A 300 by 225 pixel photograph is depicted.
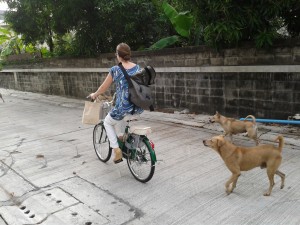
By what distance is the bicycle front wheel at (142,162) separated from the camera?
4.56 meters

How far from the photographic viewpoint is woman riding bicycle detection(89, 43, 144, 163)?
446cm

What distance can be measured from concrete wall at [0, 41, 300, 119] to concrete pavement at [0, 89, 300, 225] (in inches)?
26.0

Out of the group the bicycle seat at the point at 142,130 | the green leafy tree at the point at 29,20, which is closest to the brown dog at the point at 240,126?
the bicycle seat at the point at 142,130

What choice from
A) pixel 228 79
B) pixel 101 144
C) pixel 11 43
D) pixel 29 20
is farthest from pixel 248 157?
pixel 11 43

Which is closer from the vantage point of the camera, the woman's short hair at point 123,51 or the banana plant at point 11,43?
the woman's short hair at point 123,51

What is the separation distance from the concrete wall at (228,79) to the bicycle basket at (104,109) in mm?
3976

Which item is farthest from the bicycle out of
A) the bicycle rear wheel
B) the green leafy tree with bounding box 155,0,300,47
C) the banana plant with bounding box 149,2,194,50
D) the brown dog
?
the banana plant with bounding box 149,2,194,50

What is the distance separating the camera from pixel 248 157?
399 centimetres

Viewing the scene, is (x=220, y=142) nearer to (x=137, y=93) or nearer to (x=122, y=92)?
(x=137, y=93)

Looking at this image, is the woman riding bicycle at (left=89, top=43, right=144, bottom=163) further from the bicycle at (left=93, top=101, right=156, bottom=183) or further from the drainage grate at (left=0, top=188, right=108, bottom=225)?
the drainage grate at (left=0, top=188, right=108, bottom=225)

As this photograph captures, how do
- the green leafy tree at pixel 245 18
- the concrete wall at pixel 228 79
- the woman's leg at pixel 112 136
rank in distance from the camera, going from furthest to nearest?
the concrete wall at pixel 228 79 → the green leafy tree at pixel 245 18 → the woman's leg at pixel 112 136

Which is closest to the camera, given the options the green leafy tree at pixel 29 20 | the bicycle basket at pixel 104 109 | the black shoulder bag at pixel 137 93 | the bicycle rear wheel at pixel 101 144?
the black shoulder bag at pixel 137 93

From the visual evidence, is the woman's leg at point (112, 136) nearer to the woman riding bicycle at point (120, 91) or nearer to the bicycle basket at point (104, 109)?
the woman riding bicycle at point (120, 91)

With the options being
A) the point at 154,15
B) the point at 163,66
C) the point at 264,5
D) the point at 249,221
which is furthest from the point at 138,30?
the point at 249,221
